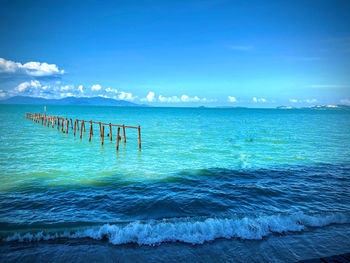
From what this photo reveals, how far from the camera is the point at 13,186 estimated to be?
10656mm

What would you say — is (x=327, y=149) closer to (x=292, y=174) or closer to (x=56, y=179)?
(x=292, y=174)

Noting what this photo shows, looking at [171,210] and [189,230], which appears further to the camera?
[171,210]

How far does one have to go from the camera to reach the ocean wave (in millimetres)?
6418

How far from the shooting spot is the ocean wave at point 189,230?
6.42 metres

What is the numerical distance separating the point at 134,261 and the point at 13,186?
896cm

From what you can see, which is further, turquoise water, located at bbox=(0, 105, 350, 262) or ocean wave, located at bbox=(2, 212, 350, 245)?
ocean wave, located at bbox=(2, 212, 350, 245)

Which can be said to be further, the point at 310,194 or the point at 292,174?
the point at 292,174

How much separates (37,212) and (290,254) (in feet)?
29.4

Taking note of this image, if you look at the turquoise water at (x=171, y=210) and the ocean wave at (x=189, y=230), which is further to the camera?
the ocean wave at (x=189, y=230)

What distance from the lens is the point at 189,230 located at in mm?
6801

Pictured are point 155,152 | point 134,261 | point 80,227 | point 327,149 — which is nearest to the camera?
point 134,261

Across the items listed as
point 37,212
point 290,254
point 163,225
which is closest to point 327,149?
point 290,254

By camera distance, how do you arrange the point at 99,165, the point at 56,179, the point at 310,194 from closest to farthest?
the point at 310,194, the point at 56,179, the point at 99,165

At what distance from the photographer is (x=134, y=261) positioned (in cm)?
545
